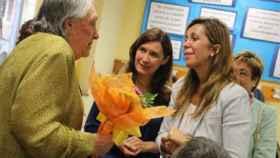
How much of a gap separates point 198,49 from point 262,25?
201 cm

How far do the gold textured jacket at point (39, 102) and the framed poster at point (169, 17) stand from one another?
252 centimetres

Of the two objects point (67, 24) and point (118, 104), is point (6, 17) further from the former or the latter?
point (118, 104)

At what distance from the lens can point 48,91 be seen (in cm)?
122

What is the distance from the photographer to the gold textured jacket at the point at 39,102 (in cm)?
121

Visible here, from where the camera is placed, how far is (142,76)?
7.13 feet

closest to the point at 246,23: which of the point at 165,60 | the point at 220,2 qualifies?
the point at 220,2

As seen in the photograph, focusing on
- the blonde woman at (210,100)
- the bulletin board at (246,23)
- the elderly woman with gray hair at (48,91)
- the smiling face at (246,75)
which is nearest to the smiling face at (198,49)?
the blonde woman at (210,100)

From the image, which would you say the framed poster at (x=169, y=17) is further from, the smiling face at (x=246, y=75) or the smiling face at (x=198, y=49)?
the smiling face at (x=198, y=49)

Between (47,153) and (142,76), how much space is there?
100 cm

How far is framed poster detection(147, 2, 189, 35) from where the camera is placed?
373 centimetres

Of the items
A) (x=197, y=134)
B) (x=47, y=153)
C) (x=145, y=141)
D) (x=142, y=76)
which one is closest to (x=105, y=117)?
(x=47, y=153)

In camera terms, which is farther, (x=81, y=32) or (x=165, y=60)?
(x=165, y=60)

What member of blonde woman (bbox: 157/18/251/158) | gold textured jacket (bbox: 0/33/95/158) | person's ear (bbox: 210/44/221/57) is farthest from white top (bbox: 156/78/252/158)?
gold textured jacket (bbox: 0/33/95/158)

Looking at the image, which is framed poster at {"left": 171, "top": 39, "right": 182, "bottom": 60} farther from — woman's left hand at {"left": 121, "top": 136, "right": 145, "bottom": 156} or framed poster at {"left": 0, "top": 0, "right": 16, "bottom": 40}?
woman's left hand at {"left": 121, "top": 136, "right": 145, "bottom": 156}
